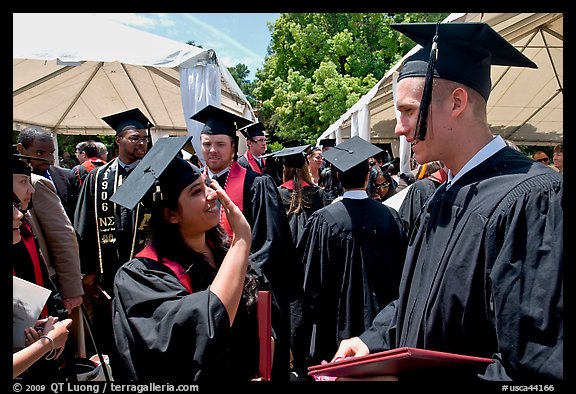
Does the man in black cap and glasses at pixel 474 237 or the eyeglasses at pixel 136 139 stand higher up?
the eyeglasses at pixel 136 139

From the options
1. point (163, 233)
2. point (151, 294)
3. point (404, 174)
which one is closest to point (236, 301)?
point (151, 294)

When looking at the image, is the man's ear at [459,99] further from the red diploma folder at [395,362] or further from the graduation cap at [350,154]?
the graduation cap at [350,154]

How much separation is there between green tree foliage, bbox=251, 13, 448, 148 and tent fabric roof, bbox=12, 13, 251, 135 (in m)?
9.20

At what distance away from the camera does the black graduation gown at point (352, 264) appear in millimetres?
3869

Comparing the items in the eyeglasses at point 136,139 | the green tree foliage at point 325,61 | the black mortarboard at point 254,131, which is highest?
the green tree foliage at point 325,61

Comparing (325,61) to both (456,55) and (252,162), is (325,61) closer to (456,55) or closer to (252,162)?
(252,162)

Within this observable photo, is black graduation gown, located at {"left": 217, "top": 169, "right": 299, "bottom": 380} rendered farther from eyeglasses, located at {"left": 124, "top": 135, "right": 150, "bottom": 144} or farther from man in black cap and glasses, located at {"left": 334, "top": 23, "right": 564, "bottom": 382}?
man in black cap and glasses, located at {"left": 334, "top": 23, "right": 564, "bottom": 382}

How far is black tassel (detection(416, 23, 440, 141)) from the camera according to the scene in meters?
1.84

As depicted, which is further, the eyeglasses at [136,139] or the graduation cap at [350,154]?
the eyeglasses at [136,139]

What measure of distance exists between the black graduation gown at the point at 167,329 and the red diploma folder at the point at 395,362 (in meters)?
0.41

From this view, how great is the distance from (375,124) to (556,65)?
6350 millimetres

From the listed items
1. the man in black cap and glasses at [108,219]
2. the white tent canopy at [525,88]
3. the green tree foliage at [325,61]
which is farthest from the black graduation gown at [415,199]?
the green tree foliage at [325,61]

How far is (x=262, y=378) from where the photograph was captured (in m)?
2.06

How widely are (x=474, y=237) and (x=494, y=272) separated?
17 centimetres
